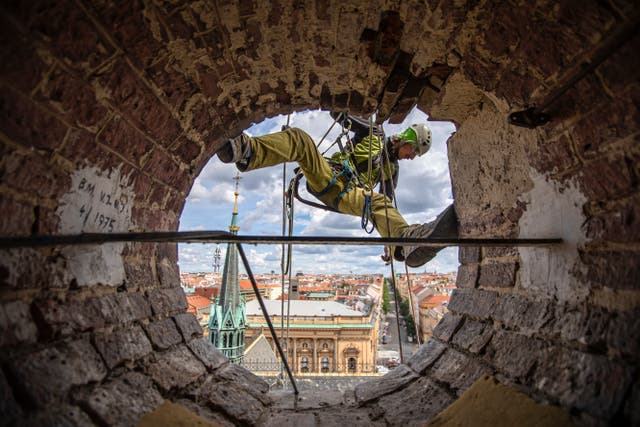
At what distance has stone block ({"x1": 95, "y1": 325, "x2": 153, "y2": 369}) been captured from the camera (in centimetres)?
132

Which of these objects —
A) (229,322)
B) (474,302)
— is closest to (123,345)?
(474,302)

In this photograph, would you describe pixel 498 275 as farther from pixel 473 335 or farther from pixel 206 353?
pixel 206 353

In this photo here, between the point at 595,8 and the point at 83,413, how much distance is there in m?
2.01

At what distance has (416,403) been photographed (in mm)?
1725

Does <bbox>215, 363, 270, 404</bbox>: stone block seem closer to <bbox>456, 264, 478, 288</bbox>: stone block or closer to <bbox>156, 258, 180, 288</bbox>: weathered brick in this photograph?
<bbox>156, 258, 180, 288</bbox>: weathered brick

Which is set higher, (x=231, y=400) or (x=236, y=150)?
(x=236, y=150)

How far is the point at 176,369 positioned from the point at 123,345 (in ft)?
1.05

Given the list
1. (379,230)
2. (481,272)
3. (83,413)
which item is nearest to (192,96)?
(83,413)

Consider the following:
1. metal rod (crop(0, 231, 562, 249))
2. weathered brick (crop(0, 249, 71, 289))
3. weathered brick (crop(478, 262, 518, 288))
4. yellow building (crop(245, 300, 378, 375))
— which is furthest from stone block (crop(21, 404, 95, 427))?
yellow building (crop(245, 300, 378, 375))

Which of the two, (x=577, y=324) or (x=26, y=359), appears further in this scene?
(x=577, y=324)

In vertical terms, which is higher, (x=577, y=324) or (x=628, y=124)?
(x=628, y=124)

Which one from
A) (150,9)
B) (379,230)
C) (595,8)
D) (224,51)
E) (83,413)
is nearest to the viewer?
(595,8)

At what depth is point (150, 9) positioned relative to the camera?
3.91 ft

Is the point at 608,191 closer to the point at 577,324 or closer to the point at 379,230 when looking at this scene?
the point at 577,324
